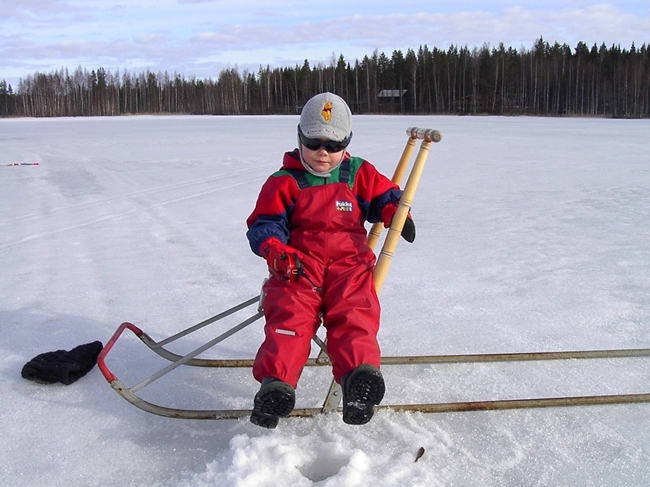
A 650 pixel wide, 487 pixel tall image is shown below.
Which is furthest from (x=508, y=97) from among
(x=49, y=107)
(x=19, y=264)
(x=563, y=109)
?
(x=19, y=264)

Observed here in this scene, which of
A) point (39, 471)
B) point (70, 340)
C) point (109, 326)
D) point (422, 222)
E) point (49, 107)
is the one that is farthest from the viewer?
point (49, 107)

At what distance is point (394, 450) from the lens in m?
2.12

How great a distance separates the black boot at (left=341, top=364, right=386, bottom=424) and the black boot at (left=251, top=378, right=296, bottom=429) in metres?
0.18

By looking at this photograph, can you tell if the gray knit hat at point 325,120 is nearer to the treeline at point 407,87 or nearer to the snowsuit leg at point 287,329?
the snowsuit leg at point 287,329

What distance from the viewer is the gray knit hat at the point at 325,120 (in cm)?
241

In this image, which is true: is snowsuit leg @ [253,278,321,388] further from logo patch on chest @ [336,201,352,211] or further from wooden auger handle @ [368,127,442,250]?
wooden auger handle @ [368,127,442,250]

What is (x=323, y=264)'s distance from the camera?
237 centimetres

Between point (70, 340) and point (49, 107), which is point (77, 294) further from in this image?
point (49, 107)

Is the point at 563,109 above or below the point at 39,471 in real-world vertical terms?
above

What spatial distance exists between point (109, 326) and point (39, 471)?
4.58ft

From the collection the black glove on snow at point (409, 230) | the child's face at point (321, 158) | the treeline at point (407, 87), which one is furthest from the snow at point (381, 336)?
the treeline at point (407, 87)

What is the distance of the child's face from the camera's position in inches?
95.5

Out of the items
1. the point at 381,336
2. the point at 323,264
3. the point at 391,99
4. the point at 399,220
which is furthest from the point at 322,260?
the point at 391,99

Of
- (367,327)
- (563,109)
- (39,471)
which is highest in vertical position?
(563,109)
